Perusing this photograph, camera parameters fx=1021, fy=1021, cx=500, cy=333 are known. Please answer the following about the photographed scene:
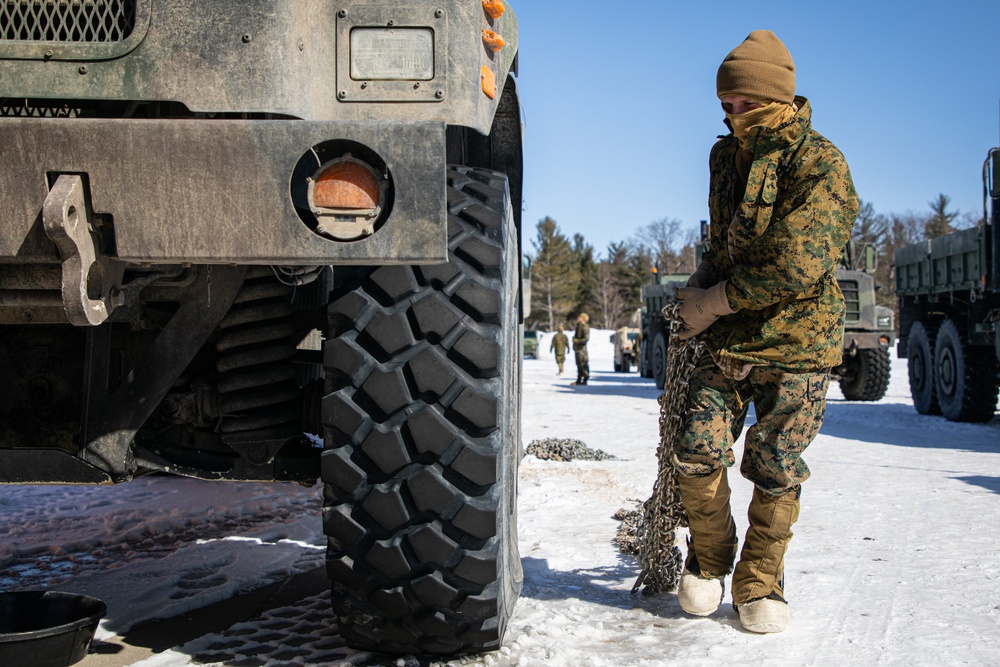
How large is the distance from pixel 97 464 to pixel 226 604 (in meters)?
0.95

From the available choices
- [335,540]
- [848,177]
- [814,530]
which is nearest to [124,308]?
[335,540]

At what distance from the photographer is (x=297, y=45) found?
92.2 inches

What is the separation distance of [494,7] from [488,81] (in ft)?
0.60

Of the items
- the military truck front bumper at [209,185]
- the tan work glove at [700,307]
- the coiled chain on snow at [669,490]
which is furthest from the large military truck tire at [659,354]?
the military truck front bumper at [209,185]

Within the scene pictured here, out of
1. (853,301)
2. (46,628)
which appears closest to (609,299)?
(853,301)

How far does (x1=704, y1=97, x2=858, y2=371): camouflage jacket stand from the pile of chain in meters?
4.20

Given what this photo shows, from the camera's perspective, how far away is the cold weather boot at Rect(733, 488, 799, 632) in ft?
10.4

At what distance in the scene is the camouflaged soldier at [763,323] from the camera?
3035 millimetres

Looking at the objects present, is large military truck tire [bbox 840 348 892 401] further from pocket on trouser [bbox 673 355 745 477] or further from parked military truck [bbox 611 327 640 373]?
parked military truck [bbox 611 327 640 373]

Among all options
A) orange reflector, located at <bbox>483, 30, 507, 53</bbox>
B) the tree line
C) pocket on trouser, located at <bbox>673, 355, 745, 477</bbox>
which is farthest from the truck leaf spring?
the tree line

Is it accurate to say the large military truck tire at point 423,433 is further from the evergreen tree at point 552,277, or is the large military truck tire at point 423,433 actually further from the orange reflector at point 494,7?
the evergreen tree at point 552,277

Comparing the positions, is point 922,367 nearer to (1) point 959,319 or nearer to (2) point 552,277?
(1) point 959,319

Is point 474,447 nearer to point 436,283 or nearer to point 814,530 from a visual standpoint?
point 436,283

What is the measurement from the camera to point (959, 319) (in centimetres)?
1155
